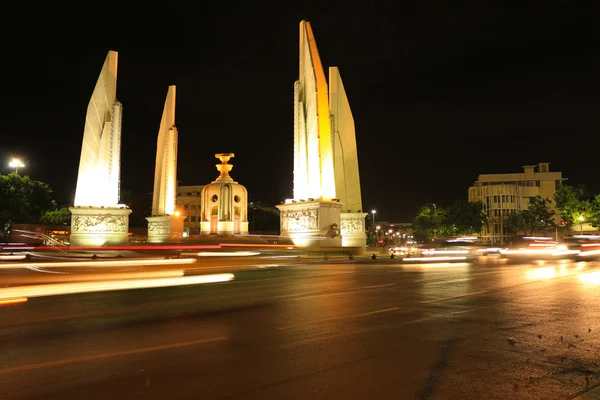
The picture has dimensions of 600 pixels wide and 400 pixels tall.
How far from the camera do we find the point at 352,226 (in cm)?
3916

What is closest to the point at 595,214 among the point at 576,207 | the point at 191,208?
the point at 576,207

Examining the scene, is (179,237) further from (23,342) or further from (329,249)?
(23,342)

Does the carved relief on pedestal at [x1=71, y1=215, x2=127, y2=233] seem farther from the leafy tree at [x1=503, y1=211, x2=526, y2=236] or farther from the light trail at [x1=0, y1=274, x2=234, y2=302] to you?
the leafy tree at [x1=503, y1=211, x2=526, y2=236]

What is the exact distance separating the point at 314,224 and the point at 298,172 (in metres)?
4.58

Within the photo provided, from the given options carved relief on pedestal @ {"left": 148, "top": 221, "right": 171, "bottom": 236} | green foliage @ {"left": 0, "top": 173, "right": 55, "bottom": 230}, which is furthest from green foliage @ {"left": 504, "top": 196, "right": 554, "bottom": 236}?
green foliage @ {"left": 0, "top": 173, "right": 55, "bottom": 230}

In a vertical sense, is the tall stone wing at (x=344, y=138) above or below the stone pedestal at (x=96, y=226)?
above

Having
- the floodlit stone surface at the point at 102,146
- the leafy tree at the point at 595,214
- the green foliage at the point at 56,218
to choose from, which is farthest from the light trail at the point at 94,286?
the leafy tree at the point at 595,214

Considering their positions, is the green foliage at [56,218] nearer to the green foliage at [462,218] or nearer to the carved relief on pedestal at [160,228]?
the carved relief on pedestal at [160,228]

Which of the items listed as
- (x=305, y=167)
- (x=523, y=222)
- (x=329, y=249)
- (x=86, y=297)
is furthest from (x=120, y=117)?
(x=523, y=222)

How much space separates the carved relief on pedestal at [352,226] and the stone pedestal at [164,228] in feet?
44.1

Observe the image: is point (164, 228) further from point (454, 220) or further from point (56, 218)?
point (454, 220)

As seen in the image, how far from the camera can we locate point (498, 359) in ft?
18.6

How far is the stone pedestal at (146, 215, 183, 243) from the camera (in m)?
40.2

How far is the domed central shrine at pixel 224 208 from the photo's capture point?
47.0 meters
